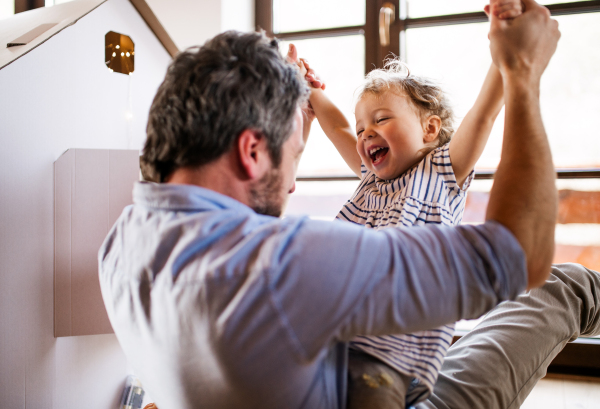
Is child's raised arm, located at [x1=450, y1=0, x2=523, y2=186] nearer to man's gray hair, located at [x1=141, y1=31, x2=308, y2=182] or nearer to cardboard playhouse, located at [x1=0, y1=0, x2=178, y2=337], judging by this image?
man's gray hair, located at [x1=141, y1=31, x2=308, y2=182]

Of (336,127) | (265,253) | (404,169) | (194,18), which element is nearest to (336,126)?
(336,127)

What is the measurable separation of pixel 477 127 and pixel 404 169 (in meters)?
0.25

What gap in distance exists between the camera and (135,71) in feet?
5.48

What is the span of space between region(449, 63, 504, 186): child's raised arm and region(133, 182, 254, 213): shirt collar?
562 millimetres

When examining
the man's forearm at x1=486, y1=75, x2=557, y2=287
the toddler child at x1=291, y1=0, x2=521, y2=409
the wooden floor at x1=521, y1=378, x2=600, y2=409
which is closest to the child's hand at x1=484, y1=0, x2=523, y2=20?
the toddler child at x1=291, y1=0, x2=521, y2=409

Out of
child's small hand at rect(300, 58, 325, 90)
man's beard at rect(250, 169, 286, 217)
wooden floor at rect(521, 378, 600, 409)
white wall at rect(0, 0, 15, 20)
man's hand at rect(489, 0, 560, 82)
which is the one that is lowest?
wooden floor at rect(521, 378, 600, 409)

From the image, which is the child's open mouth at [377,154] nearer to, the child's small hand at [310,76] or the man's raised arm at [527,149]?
the child's small hand at [310,76]

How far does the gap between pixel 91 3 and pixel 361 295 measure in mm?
1453

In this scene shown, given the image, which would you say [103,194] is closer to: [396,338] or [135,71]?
[135,71]

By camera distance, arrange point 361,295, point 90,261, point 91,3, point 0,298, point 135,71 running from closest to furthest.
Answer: point 361,295
point 0,298
point 90,261
point 91,3
point 135,71

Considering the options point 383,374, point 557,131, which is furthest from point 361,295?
point 557,131

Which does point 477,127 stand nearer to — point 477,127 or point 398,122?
point 477,127

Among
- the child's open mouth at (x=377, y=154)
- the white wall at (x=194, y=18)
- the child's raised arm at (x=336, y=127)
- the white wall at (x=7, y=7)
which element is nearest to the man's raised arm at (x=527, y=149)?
the child's open mouth at (x=377, y=154)

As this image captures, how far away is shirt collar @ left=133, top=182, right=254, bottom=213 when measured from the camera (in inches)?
25.0
